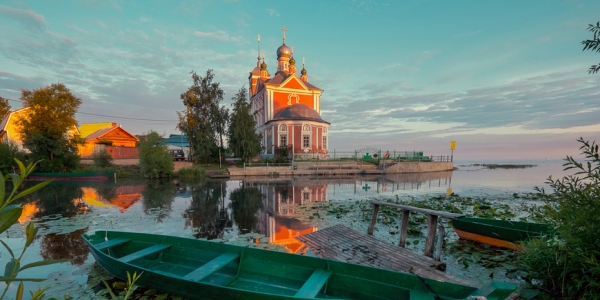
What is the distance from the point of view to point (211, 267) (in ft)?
15.7

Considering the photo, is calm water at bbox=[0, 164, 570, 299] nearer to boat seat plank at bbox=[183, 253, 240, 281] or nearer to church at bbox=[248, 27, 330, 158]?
boat seat plank at bbox=[183, 253, 240, 281]

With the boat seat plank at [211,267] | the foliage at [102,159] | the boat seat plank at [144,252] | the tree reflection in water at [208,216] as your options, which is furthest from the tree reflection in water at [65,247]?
the foliage at [102,159]

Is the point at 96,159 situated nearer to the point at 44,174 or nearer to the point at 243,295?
the point at 44,174

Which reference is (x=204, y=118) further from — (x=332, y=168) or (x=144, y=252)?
(x=144, y=252)

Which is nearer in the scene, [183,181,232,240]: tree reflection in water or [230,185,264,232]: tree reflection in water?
[183,181,232,240]: tree reflection in water

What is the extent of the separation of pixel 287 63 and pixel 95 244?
45922 mm

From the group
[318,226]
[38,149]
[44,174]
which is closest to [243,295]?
[318,226]

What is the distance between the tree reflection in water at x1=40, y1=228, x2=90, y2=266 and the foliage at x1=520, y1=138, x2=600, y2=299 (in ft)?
29.2

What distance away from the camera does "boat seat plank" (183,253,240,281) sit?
177 inches

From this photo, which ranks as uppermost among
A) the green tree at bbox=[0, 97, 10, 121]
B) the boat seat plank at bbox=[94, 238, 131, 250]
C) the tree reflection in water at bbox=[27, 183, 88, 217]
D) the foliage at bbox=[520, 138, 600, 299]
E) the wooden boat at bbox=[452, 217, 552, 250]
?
the green tree at bbox=[0, 97, 10, 121]

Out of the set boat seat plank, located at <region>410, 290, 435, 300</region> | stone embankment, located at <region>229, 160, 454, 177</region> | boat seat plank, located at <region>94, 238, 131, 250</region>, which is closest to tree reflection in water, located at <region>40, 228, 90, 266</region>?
boat seat plank, located at <region>94, 238, 131, 250</region>

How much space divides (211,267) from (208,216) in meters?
6.21

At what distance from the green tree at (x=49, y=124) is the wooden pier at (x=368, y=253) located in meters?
26.7

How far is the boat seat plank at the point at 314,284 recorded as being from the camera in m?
3.79
